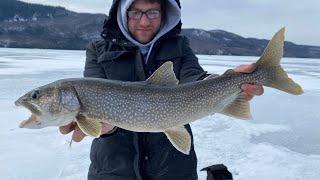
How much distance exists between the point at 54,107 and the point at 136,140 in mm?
708

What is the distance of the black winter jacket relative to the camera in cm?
345

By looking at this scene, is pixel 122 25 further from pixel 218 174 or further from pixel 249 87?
pixel 218 174

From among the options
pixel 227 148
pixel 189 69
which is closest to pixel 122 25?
pixel 189 69

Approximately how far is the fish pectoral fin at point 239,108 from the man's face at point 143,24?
84 centimetres

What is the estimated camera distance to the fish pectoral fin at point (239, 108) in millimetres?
3250

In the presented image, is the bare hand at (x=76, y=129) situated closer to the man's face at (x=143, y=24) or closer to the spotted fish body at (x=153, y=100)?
the spotted fish body at (x=153, y=100)

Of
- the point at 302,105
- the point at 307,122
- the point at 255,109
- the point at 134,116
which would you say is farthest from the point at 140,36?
the point at 302,105

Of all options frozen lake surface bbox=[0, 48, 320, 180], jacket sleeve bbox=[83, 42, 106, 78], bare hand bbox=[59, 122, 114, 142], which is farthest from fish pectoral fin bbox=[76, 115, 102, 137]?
frozen lake surface bbox=[0, 48, 320, 180]

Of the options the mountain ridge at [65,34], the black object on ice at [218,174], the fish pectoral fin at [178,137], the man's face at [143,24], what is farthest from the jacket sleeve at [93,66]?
the mountain ridge at [65,34]

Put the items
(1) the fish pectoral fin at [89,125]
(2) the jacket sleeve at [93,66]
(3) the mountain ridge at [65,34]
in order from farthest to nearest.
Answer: (3) the mountain ridge at [65,34] → (2) the jacket sleeve at [93,66] → (1) the fish pectoral fin at [89,125]

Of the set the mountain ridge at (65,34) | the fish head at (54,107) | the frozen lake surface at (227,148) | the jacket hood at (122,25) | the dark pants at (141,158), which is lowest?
the mountain ridge at (65,34)

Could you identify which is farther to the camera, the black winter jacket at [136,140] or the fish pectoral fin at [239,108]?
the black winter jacket at [136,140]

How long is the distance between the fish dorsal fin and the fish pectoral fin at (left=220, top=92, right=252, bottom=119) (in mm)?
459

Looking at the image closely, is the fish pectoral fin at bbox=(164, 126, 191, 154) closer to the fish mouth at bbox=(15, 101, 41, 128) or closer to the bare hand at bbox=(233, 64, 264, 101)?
the bare hand at bbox=(233, 64, 264, 101)
